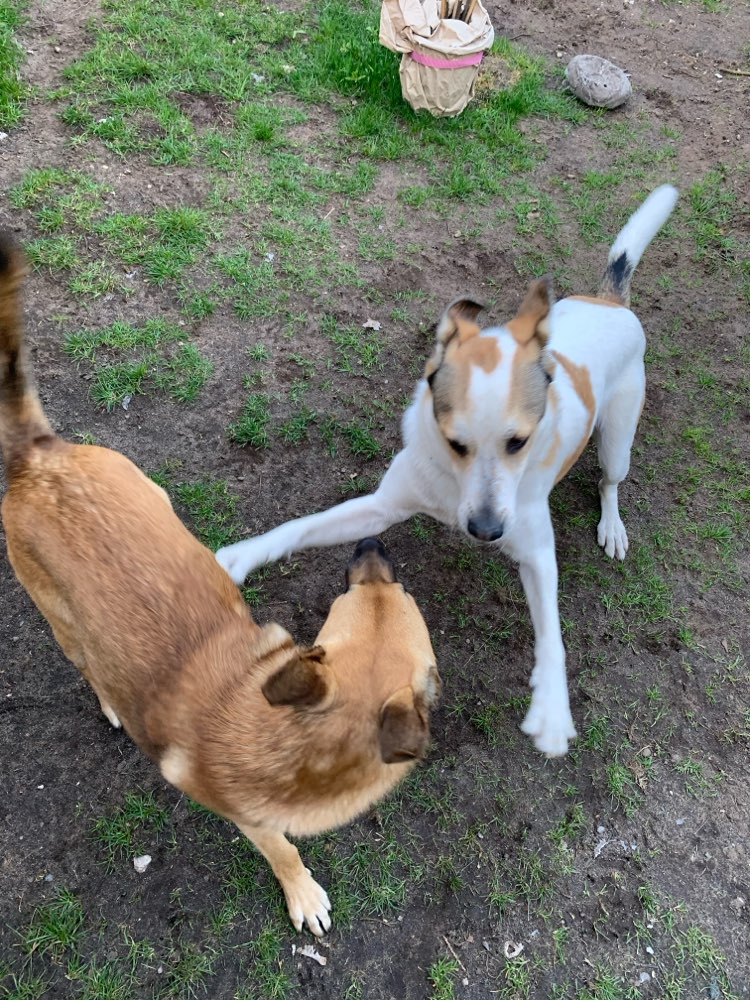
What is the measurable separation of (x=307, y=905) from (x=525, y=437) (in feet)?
6.66

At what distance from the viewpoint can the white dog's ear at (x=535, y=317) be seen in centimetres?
261

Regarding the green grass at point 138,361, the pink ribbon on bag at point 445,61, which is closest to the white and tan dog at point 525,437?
the green grass at point 138,361

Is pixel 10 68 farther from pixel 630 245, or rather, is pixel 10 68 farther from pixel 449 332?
pixel 630 245

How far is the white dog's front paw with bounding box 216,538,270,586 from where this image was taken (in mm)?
3035

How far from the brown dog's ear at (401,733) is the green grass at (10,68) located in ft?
16.6

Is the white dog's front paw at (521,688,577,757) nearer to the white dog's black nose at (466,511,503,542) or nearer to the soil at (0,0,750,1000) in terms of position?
the soil at (0,0,750,1000)

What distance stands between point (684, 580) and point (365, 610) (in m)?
2.43

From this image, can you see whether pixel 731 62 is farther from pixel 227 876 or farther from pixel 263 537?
pixel 227 876

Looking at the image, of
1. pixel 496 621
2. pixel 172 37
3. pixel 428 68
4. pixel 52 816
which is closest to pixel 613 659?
pixel 496 621

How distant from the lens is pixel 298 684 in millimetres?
1724

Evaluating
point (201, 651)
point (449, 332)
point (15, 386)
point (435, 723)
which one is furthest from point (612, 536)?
point (15, 386)

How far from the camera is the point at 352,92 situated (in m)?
5.53

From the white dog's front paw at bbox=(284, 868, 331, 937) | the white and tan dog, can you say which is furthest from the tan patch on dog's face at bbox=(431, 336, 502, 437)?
the white dog's front paw at bbox=(284, 868, 331, 937)

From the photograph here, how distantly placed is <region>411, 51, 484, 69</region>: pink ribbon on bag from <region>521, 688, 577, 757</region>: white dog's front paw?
4.73m
